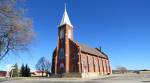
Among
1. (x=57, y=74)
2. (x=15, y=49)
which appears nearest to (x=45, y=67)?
(x=57, y=74)

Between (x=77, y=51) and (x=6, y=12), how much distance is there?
134ft

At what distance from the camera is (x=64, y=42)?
5847cm

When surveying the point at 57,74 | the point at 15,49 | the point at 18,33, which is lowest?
the point at 57,74

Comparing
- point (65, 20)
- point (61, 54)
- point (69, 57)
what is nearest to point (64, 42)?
point (61, 54)

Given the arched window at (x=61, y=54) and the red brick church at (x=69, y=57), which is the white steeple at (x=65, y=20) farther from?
the arched window at (x=61, y=54)

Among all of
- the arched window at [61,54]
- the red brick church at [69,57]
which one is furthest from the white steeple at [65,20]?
the arched window at [61,54]

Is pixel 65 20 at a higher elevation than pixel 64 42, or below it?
higher

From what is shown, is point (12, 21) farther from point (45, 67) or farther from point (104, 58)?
point (45, 67)

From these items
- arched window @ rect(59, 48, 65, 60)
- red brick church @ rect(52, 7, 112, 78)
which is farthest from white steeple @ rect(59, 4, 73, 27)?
arched window @ rect(59, 48, 65, 60)

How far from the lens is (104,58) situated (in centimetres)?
7975

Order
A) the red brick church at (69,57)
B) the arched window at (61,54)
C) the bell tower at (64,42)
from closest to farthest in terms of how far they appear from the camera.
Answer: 1. the red brick church at (69,57)
2. the bell tower at (64,42)
3. the arched window at (61,54)

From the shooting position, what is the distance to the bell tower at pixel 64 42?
5698cm

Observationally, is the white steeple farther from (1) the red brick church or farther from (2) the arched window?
(2) the arched window

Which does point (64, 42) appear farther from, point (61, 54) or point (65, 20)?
point (65, 20)
